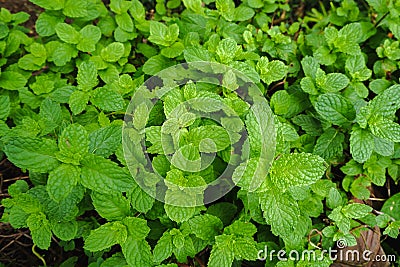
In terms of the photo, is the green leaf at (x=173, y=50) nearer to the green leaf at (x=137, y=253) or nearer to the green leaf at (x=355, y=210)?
the green leaf at (x=137, y=253)

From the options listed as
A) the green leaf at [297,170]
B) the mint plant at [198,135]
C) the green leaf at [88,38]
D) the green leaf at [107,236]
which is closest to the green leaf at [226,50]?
the mint plant at [198,135]

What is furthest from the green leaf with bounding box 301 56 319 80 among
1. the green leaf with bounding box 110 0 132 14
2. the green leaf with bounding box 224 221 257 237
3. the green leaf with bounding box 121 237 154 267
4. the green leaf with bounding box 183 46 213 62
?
the green leaf with bounding box 121 237 154 267

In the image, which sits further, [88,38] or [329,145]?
[88,38]

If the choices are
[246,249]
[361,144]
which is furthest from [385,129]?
[246,249]

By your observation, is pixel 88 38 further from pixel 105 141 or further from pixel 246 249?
pixel 246 249

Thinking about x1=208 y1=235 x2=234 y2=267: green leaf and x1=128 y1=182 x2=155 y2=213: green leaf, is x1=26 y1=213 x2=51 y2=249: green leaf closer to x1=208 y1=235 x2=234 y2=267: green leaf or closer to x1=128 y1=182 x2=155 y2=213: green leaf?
x1=128 y1=182 x2=155 y2=213: green leaf

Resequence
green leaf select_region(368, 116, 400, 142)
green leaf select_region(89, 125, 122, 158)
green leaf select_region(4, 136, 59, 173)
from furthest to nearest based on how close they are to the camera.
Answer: green leaf select_region(368, 116, 400, 142), green leaf select_region(89, 125, 122, 158), green leaf select_region(4, 136, 59, 173)

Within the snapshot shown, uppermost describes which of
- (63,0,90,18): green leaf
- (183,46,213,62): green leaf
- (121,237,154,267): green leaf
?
(183,46,213,62): green leaf
